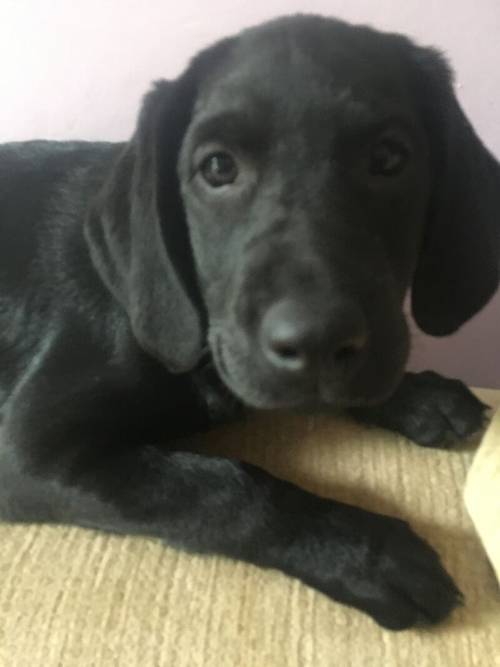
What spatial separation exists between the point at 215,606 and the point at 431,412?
1.80 ft

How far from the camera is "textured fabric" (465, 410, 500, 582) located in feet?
3.81

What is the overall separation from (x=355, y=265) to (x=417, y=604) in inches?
16.8

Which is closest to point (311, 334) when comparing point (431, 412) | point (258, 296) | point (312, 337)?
point (312, 337)

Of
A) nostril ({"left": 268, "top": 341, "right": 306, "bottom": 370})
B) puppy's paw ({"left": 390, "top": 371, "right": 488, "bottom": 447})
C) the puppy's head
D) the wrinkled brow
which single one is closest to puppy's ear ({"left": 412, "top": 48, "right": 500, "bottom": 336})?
the puppy's head

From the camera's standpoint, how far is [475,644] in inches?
42.1

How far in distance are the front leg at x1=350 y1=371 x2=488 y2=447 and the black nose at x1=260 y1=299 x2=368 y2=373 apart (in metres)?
0.44

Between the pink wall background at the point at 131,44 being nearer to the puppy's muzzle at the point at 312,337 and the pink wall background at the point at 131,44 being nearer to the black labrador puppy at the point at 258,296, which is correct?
the black labrador puppy at the point at 258,296

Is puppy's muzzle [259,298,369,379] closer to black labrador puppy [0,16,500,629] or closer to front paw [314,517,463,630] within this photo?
black labrador puppy [0,16,500,629]

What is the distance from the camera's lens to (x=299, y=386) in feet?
3.58

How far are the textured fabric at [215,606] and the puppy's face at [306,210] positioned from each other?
24 centimetres

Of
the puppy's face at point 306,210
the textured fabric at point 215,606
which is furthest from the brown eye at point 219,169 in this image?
the textured fabric at point 215,606

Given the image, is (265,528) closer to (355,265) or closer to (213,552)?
(213,552)

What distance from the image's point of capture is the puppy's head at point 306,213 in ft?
3.60

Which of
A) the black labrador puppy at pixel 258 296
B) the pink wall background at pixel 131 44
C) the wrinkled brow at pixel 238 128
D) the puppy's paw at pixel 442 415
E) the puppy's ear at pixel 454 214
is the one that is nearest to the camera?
the black labrador puppy at pixel 258 296
